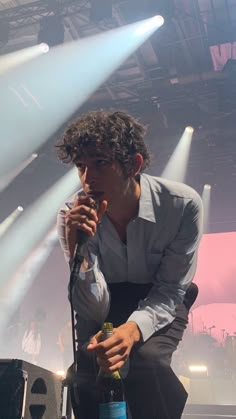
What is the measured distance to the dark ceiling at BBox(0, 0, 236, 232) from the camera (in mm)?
5438

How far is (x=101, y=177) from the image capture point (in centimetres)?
132

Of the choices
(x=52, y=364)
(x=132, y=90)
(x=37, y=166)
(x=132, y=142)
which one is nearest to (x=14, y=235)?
(x=37, y=166)

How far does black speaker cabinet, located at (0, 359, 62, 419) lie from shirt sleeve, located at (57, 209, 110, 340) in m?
0.23

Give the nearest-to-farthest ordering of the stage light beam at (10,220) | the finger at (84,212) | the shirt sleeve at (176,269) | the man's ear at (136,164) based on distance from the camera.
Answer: the finger at (84,212) → the shirt sleeve at (176,269) → the man's ear at (136,164) → the stage light beam at (10,220)

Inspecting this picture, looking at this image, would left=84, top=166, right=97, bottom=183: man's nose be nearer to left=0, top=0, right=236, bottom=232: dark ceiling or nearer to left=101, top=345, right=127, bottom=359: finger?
left=101, top=345, right=127, bottom=359: finger

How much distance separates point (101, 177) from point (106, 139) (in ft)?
0.64

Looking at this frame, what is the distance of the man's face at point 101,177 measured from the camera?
51.0 inches

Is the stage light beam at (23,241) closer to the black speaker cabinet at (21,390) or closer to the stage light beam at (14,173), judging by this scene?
the stage light beam at (14,173)

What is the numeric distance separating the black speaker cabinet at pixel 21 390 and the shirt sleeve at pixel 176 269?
428 mm

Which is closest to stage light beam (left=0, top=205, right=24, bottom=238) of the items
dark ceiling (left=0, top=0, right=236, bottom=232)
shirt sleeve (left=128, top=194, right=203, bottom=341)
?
dark ceiling (left=0, top=0, right=236, bottom=232)

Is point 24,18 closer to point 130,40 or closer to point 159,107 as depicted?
point 130,40

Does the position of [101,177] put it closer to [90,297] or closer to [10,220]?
[90,297]

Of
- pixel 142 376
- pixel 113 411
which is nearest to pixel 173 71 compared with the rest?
pixel 142 376

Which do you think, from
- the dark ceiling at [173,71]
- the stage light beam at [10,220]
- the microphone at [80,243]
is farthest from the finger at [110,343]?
the stage light beam at [10,220]
